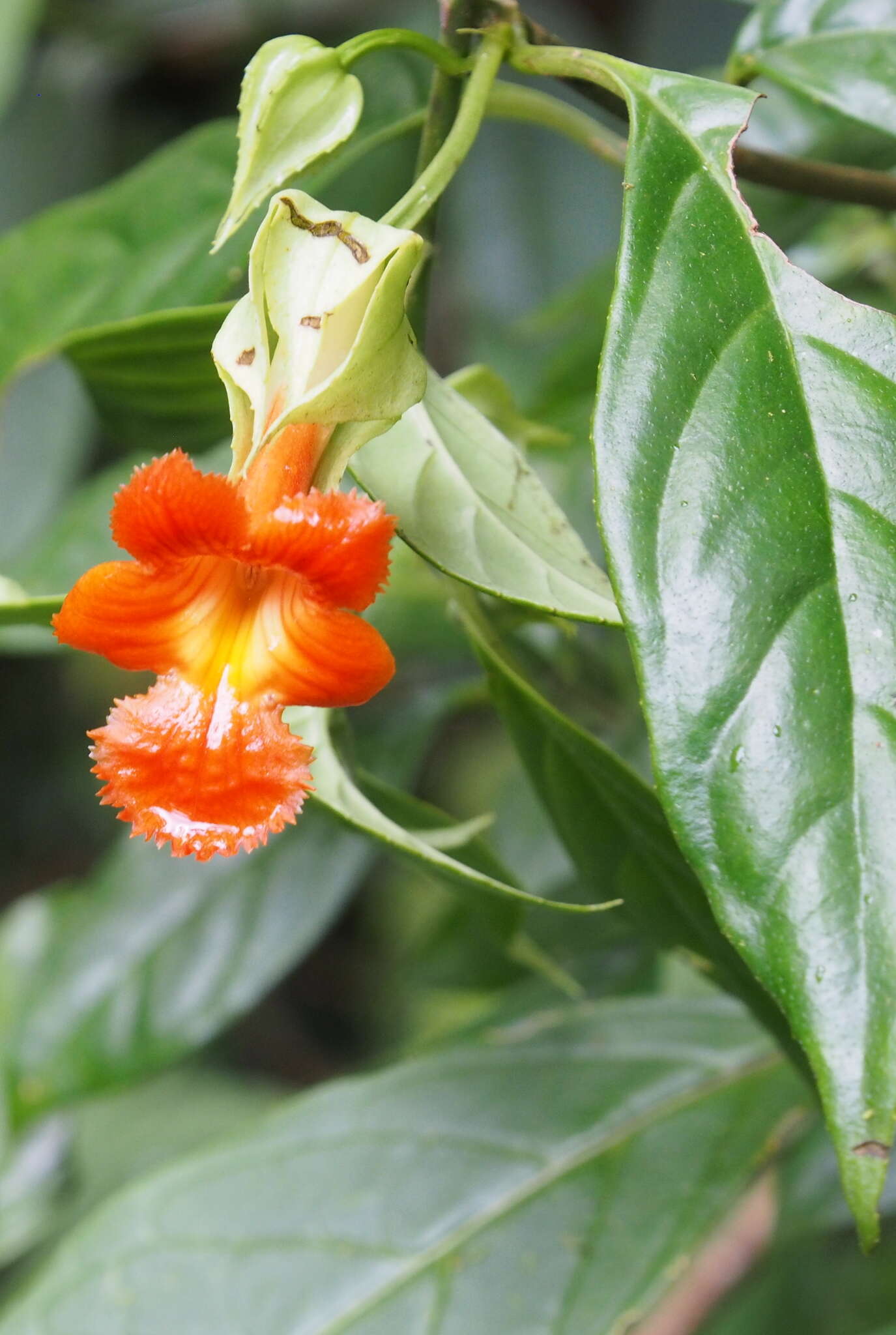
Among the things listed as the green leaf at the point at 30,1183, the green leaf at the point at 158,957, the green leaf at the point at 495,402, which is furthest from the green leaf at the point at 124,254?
the green leaf at the point at 30,1183

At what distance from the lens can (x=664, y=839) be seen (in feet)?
1.88

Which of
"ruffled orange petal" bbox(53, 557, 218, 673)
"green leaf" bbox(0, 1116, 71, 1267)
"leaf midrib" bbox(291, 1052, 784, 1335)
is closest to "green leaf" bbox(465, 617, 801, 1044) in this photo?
"ruffled orange petal" bbox(53, 557, 218, 673)

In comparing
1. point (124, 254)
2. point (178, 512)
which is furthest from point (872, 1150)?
point (124, 254)

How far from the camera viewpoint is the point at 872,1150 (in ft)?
1.22

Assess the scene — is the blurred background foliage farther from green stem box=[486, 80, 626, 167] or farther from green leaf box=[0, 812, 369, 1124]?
green stem box=[486, 80, 626, 167]

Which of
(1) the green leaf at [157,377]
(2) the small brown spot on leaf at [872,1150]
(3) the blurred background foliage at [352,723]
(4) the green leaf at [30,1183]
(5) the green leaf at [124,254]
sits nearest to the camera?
(2) the small brown spot on leaf at [872,1150]

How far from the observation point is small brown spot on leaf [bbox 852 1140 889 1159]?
14.5 inches

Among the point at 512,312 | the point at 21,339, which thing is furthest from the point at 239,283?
the point at 512,312

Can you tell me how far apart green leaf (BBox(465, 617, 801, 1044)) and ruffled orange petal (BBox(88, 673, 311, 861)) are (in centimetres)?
15

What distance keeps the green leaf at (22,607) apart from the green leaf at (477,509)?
15 centimetres

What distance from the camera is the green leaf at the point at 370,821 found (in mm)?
496

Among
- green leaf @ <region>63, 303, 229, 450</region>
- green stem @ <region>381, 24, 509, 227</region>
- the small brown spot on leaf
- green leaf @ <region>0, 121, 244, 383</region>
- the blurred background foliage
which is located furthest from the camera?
the blurred background foliage

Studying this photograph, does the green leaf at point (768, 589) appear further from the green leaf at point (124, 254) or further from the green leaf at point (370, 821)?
the green leaf at point (124, 254)

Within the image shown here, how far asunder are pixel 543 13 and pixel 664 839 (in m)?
1.36
